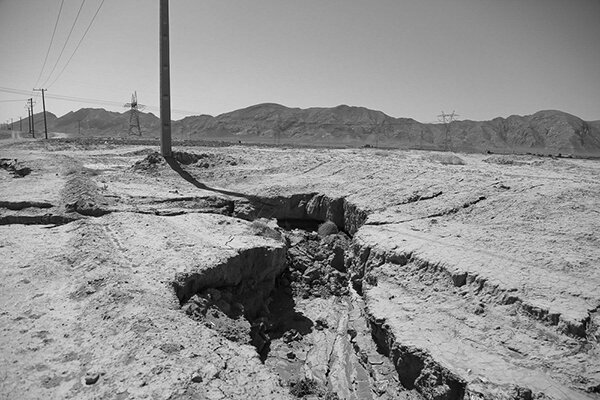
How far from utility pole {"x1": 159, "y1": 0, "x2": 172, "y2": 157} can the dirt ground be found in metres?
6.02

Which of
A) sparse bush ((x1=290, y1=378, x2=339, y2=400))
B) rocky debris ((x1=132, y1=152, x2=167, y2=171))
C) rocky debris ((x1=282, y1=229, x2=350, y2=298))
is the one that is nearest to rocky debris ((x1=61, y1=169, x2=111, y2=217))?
rocky debris ((x1=132, y1=152, x2=167, y2=171))

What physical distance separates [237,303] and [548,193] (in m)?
6.63

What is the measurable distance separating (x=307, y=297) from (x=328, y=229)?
2.96 meters

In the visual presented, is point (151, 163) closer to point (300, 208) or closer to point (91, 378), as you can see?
point (300, 208)

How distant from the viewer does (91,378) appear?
11.4ft

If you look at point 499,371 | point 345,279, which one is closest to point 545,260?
point 499,371

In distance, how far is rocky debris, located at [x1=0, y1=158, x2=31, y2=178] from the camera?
43.8ft

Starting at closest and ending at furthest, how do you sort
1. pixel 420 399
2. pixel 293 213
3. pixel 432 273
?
pixel 420 399 < pixel 432 273 < pixel 293 213

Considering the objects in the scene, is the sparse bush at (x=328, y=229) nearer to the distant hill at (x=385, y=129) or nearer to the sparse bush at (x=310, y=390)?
the sparse bush at (x=310, y=390)

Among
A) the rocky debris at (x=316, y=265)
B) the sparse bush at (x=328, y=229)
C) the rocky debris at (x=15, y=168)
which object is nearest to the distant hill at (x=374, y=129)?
the rocky debris at (x=15, y=168)

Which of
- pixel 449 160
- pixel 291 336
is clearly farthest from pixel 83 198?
pixel 449 160

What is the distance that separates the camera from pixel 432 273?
596 cm

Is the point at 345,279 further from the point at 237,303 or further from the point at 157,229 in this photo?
the point at 157,229

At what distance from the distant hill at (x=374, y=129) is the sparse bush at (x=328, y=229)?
62.0 m
